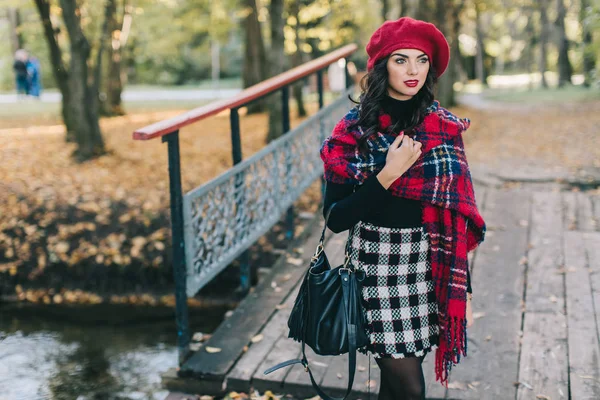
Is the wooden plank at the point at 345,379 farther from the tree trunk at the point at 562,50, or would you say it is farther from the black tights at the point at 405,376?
the tree trunk at the point at 562,50

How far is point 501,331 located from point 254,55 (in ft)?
43.2

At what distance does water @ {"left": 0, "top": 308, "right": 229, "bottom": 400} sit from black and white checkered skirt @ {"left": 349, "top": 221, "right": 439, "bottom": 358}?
93.3 inches

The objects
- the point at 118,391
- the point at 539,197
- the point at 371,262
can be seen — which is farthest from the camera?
the point at 539,197

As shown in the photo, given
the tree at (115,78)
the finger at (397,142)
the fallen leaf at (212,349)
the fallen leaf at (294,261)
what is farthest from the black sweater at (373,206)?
the tree at (115,78)

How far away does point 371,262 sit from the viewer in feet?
8.23

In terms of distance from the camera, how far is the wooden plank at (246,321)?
3996 millimetres

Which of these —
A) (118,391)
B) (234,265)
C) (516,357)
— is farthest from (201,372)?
(234,265)

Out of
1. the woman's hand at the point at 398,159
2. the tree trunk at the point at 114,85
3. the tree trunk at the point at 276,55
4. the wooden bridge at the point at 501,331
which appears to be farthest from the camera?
the tree trunk at the point at 114,85

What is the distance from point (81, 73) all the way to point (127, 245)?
4210 millimetres

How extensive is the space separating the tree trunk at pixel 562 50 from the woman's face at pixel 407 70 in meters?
23.9

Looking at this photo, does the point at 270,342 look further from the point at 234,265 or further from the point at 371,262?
the point at 234,265

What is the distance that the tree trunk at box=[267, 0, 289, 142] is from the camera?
1047 centimetres

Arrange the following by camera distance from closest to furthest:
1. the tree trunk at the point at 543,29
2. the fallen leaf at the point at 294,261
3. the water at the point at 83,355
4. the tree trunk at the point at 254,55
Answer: the water at the point at 83,355 < the fallen leaf at the point at 294,261 < the tree trunk at the point at 254,55 < the tree trunk at the point at 543,29

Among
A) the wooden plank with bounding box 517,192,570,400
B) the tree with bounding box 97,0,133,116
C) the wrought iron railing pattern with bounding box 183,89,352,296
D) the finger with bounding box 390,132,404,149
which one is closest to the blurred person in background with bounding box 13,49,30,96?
the tree with bounding box 97,0,133,116
